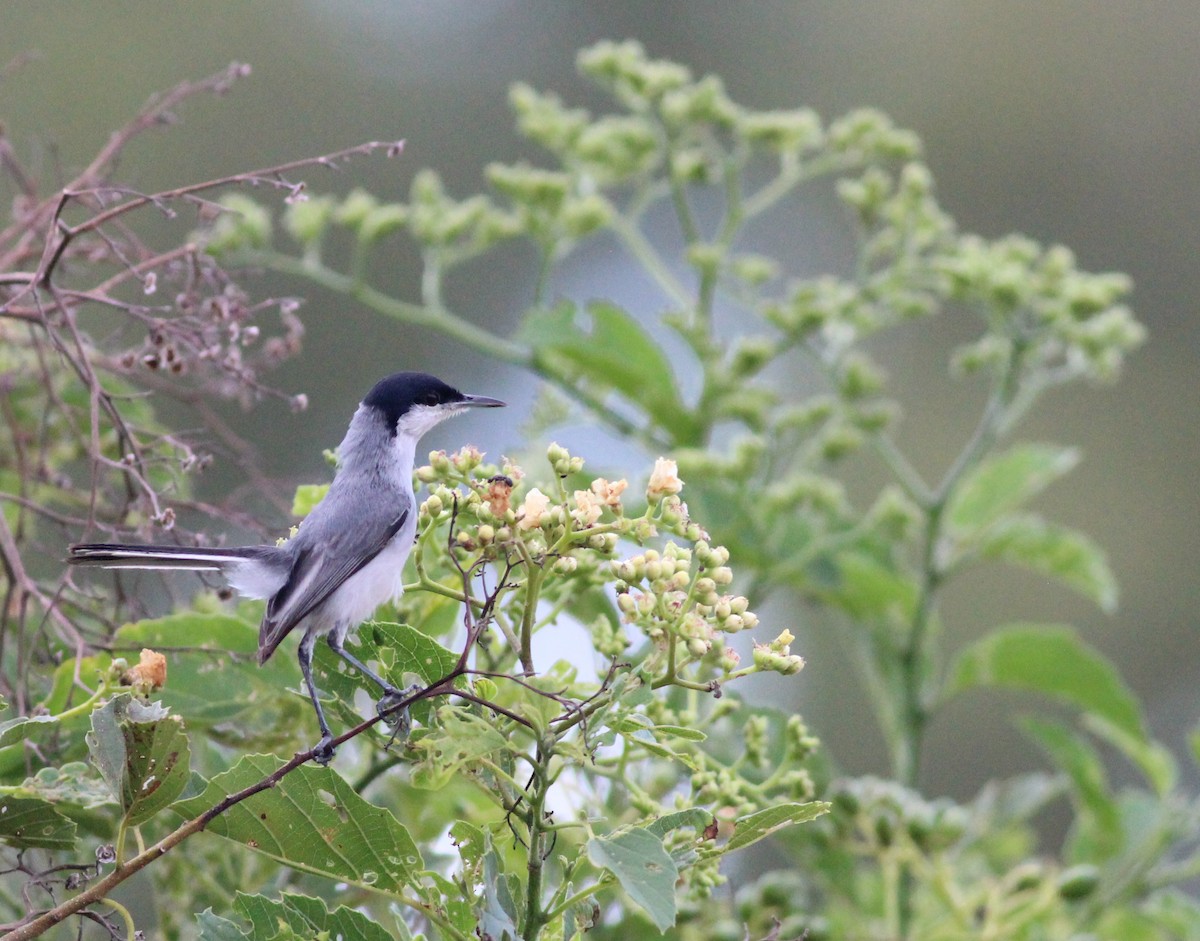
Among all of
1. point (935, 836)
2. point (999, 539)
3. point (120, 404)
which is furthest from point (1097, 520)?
point (120, 404)

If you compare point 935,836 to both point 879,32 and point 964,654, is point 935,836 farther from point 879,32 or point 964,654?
point 879,32

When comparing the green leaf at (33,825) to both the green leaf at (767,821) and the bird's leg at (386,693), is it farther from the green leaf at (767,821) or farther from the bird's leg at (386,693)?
the green leaf at (767,821)

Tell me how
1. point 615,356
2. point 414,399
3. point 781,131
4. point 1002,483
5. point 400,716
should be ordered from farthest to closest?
point 781,131
point 1002,483
point 615,356
point 414,399
point 400,716

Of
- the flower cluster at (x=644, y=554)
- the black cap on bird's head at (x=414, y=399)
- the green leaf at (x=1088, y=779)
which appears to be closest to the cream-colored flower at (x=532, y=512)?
the flower cluster at (x=644, y=554)

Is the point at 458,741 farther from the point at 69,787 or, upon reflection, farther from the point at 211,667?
the point at 211,667

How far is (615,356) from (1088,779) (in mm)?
1281

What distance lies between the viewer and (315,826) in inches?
61.9

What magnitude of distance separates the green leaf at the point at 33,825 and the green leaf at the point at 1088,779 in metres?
2.02

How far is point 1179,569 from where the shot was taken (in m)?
9.58

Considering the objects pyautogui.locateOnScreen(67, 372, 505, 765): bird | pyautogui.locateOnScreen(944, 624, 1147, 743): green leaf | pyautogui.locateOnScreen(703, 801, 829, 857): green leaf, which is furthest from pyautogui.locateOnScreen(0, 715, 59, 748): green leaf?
pyautogui.locateOnScreen(944, 624, 1147, 743): green leaf

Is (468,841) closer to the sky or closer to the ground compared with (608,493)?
closer to the ground

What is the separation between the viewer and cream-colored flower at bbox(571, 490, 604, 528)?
4.81ft

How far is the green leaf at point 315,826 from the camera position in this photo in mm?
1536

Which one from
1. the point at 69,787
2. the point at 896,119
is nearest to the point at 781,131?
the point at 69,787
